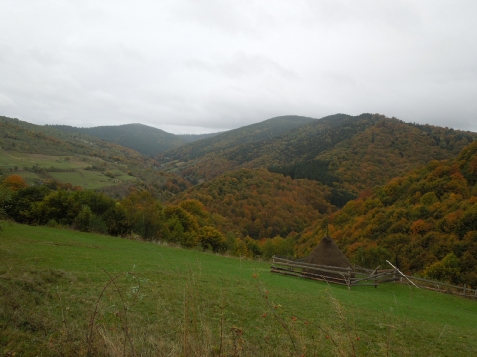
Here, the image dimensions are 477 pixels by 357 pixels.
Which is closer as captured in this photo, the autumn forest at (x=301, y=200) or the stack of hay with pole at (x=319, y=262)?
the stack of hay with pole at (x=319, y=262)

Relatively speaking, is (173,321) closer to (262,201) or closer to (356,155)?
(262,201)

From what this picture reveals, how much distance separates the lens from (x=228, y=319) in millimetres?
6629

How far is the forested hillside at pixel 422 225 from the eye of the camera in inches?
1184

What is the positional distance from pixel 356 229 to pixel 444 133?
116077mm

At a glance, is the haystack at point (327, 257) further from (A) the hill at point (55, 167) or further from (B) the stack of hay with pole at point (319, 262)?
(A) the hill at point (55, 167)

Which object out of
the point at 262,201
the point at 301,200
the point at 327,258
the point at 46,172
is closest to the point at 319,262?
the point at 327,258

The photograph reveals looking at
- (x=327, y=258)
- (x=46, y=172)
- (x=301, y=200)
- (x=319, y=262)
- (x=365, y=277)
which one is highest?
(x=46, y=172)

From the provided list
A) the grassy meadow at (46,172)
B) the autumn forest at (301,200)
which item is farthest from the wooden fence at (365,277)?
the grassy meadow at (46,172)

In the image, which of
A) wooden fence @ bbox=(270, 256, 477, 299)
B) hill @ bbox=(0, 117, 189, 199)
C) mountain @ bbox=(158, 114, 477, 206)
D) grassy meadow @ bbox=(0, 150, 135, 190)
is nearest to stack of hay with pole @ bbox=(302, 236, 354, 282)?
wooden fence @ bbox=(270, 256, 477, 299)

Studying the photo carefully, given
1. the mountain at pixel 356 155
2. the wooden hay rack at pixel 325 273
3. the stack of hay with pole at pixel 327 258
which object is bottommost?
the wooden hay rack at pixel 325 273

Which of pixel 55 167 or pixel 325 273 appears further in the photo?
pixel 55 167

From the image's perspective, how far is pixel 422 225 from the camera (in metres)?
39.6

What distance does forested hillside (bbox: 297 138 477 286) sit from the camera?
3006 cm

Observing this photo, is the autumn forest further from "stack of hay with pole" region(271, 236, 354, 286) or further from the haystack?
the haystack
